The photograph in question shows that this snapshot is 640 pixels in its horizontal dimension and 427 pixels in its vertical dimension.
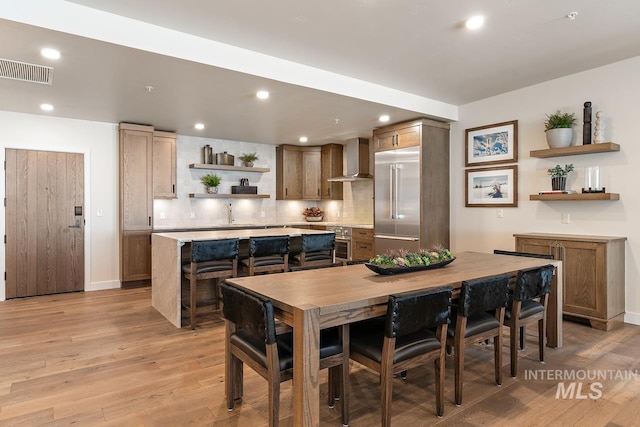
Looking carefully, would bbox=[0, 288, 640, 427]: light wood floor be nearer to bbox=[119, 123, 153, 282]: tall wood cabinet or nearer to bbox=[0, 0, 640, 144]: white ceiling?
bbox=[119, 123, 153, 282]: tall wood cabinet

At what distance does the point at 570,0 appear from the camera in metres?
2.77

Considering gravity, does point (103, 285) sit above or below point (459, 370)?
below

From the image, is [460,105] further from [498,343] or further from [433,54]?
[498,343]

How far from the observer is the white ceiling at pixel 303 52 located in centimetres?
284

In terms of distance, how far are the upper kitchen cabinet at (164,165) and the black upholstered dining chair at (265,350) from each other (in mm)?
4377

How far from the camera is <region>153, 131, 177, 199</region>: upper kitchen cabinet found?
19.9ft

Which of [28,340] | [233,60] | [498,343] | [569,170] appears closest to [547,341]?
[498,343]

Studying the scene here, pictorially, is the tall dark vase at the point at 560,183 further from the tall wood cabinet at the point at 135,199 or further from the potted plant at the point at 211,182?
the tall wood cabinet at the point at 135,199

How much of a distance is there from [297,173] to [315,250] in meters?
3.46

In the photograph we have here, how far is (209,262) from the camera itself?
4.06 meters

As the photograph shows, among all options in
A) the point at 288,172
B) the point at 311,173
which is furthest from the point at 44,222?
the point at 311,173

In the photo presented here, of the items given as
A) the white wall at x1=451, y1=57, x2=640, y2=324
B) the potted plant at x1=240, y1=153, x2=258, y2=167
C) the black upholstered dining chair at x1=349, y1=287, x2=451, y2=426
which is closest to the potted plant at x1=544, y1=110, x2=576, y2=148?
the white wall at x1=451, y1=57, x2=640, y2=324

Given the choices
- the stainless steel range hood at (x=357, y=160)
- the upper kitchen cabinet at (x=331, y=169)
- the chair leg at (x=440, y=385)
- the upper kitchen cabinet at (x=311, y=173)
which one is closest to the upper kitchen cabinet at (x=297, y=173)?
the upper kitchen cabinet at (x=311, y=173)

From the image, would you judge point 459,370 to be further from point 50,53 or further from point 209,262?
point 50,53
